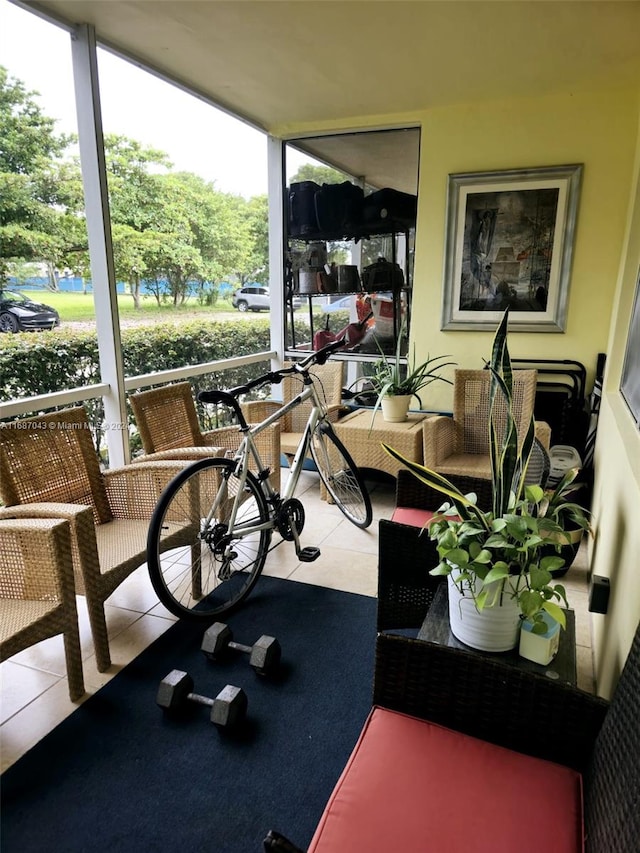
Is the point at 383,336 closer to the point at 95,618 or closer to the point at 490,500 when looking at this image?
the point at 490,500

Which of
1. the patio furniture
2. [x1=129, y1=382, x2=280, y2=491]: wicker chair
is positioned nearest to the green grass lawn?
[x1=129, y1=382, x2=280, y2=491]: wicker chair

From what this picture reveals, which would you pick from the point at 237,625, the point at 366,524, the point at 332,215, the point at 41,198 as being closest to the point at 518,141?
the point at 332,215

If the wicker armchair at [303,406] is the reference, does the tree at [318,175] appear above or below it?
above

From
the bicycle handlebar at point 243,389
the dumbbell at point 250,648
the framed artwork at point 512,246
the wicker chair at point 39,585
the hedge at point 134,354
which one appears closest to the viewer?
the wicker chair at point 39,585

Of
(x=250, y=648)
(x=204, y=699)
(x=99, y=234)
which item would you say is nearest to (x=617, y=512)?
(x=250, y=648)

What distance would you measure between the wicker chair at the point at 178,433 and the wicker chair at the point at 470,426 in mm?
927

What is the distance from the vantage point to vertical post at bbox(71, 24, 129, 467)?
2635mm

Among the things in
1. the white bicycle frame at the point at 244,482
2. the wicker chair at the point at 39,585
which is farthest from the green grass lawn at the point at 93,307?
the wicker chair at the point at 39,585

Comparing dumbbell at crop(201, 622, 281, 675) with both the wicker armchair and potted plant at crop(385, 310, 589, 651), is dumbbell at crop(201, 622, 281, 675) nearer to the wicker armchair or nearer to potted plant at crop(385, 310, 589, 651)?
potted plant at crop(385, 310, 589, 651)

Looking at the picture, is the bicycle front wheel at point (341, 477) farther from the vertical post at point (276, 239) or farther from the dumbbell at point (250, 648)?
the vertical post at point (276, 239)

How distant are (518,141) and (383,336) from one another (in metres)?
1.65

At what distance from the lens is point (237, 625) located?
7.29 ft

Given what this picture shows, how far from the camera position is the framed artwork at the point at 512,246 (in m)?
3.58

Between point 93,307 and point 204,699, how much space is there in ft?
7.20
